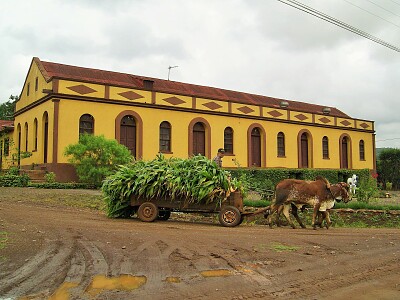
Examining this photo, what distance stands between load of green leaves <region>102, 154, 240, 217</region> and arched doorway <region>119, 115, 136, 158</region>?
54.5ft

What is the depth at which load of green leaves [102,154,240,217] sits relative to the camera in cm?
1034

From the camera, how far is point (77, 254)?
653 centimetres

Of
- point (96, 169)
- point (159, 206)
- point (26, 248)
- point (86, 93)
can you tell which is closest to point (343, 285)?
point (26, 248)

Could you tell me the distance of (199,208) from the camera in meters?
10.6

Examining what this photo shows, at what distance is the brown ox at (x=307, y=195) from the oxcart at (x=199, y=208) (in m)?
0.53

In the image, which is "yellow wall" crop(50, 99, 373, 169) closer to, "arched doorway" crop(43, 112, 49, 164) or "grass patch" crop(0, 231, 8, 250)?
"arched doorway" crop(43, 112, 49, 164)

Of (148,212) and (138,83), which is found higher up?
(138,83)

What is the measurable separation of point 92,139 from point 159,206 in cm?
1305

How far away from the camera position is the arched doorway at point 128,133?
2757 centimetres

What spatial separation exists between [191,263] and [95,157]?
17.5 meters

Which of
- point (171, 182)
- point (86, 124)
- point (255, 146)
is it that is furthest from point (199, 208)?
point (255, 146)

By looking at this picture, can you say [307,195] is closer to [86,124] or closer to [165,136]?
[86,124]

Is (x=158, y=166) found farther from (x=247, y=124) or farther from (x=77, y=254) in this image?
(x=247, y=124)

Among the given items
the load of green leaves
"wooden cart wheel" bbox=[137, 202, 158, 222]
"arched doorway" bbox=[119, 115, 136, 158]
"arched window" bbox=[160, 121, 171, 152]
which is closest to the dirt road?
the load of green leaves
